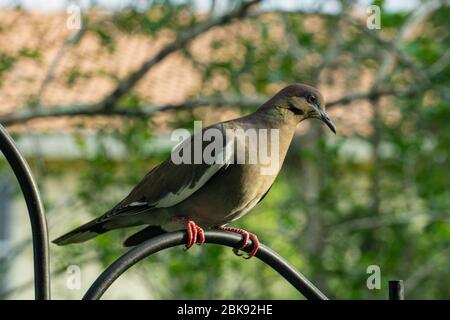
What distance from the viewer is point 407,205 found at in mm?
7797

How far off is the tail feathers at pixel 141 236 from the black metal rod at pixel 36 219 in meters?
1.33

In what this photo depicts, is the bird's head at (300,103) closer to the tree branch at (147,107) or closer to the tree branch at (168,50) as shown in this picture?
the tree branch at (168,50)

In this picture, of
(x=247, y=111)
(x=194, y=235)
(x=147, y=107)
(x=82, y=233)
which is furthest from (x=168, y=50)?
(x=194, y=235)

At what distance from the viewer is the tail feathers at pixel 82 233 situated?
3.54m

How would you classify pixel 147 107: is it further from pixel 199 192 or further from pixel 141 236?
pixel 199 192

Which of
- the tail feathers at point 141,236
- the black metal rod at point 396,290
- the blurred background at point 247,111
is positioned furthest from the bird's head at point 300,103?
the blurred background at point 247,111

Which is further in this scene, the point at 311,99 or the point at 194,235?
the point at 311,99

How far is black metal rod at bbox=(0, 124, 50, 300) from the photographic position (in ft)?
7.91

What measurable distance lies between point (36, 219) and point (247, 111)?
4435 millimetres

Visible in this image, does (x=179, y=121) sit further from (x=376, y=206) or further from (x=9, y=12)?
(x=376, y=206)

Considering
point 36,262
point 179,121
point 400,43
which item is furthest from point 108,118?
point 36,262

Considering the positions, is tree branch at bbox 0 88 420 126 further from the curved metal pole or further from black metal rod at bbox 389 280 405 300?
black metal rod at bbox 389 280 405 300

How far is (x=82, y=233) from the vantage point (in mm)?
3623

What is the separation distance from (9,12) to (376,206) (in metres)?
3.74
